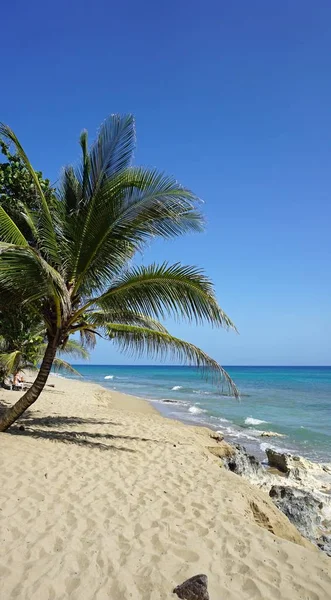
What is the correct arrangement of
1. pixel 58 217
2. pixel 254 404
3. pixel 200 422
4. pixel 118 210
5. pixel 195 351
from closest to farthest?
pixel 118 210 → pixel 58 217 → pixel 195 351 → pixel 200 422 → pixel 254 404

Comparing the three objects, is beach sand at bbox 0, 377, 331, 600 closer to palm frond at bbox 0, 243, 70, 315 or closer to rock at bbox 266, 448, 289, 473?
palm frond at bbox 0, 243, 70, 315

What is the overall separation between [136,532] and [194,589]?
3.86 ft

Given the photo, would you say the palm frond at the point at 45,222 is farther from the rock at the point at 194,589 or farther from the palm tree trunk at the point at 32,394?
the rock at the point at 194,589

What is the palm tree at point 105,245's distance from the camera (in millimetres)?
7004

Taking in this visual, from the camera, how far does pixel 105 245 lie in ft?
23.9

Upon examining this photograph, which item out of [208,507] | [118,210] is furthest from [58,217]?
[208,507]

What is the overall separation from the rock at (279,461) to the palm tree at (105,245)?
444cm

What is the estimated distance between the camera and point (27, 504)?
15.0 feet

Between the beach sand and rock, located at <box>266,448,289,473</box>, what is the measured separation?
4.57 m

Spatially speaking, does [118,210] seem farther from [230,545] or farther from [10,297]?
[230,545]

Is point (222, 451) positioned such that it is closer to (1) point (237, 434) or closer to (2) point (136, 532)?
(2) point (136, 532)

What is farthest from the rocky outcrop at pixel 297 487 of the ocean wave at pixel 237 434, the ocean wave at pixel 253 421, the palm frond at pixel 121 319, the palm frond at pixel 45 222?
the ocean wave at pixel 253 421

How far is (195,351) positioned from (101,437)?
2.84m

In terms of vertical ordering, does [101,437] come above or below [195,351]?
below
